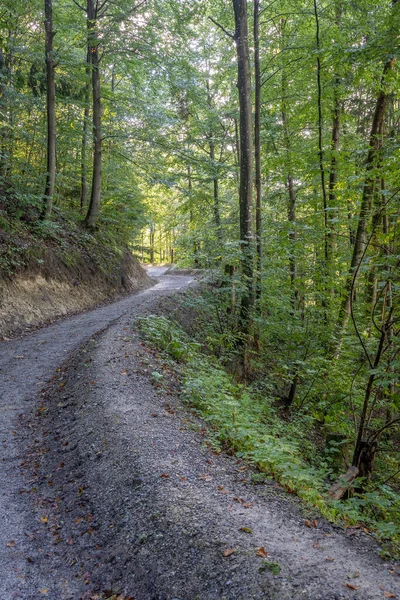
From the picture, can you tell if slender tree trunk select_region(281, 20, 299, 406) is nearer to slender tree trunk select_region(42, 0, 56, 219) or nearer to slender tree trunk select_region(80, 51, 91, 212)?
slender tree trunk select_region(80, 51, 91, 212)

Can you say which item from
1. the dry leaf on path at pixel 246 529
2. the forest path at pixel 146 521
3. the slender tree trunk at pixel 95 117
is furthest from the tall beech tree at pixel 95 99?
the dry leaf on path at pixel 246 529

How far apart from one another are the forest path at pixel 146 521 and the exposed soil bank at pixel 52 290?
491cm

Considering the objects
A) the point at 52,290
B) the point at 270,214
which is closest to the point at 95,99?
the point at 52,290

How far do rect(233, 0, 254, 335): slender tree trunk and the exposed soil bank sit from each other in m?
5.82

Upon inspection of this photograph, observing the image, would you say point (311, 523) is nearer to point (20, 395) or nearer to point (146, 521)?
point (146, 521)

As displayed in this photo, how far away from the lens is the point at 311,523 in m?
3.35

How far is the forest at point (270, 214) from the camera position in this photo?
5250 millimetres

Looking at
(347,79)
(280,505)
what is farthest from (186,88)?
(280,505)

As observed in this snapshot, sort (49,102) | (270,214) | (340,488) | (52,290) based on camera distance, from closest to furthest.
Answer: (340,488) < (52,290) < (49,102) < (270,214)

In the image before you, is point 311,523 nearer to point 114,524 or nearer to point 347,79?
point 114,524

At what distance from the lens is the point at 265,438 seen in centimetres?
491

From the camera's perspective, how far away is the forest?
5.25 meters

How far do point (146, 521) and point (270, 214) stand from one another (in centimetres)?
1331

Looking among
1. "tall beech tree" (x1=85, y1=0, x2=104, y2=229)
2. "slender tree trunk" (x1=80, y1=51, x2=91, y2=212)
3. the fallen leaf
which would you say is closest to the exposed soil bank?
"tall beech tree" (x1=85, y1=0, x2=104, y2=229)
